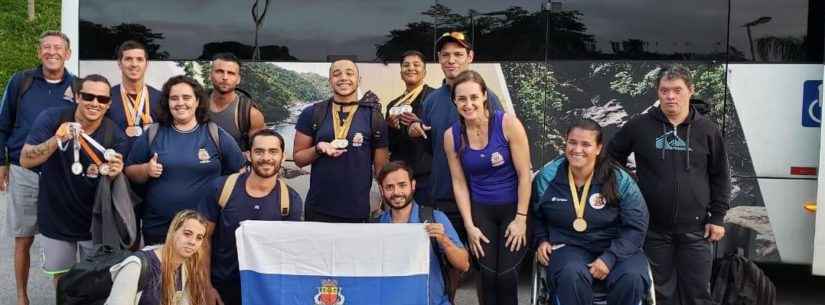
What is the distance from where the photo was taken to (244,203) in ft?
16.3

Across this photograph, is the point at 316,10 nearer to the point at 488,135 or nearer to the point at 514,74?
the point at 514,74

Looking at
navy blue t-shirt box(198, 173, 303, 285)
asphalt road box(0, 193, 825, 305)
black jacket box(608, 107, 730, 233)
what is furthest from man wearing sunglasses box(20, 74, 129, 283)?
black jacket box(608, 107, 730, 233)

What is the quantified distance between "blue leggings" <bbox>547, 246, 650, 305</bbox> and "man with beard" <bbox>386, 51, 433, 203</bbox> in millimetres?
1385

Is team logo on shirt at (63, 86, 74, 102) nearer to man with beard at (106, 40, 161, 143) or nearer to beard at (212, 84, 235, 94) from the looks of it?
man with beard at (106, 40, 161, 143)

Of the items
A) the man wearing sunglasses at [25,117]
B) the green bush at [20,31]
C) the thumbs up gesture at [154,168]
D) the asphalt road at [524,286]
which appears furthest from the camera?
the green bush at [20,31]

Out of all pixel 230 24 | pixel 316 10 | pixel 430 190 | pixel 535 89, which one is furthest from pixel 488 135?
pixel 230 24

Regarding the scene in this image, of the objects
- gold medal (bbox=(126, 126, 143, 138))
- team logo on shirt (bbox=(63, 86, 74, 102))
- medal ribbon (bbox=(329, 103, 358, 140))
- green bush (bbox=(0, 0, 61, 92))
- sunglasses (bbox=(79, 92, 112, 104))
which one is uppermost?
green bush (bbox=(0, 0, 61, 92))

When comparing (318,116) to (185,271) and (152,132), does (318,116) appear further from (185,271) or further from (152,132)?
(185,271)

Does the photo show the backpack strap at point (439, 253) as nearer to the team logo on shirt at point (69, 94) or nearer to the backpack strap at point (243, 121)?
the backpack strap at point (243, 121)

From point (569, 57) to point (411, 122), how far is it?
1.95 m

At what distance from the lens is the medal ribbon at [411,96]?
20.5ft

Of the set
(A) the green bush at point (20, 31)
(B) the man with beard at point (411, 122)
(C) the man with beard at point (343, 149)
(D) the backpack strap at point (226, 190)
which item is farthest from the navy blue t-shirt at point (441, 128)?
(A) the green bush at point (20, 31)

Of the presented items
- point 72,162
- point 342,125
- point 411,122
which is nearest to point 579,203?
point 411,122

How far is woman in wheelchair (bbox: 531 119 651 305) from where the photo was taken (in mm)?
4762
